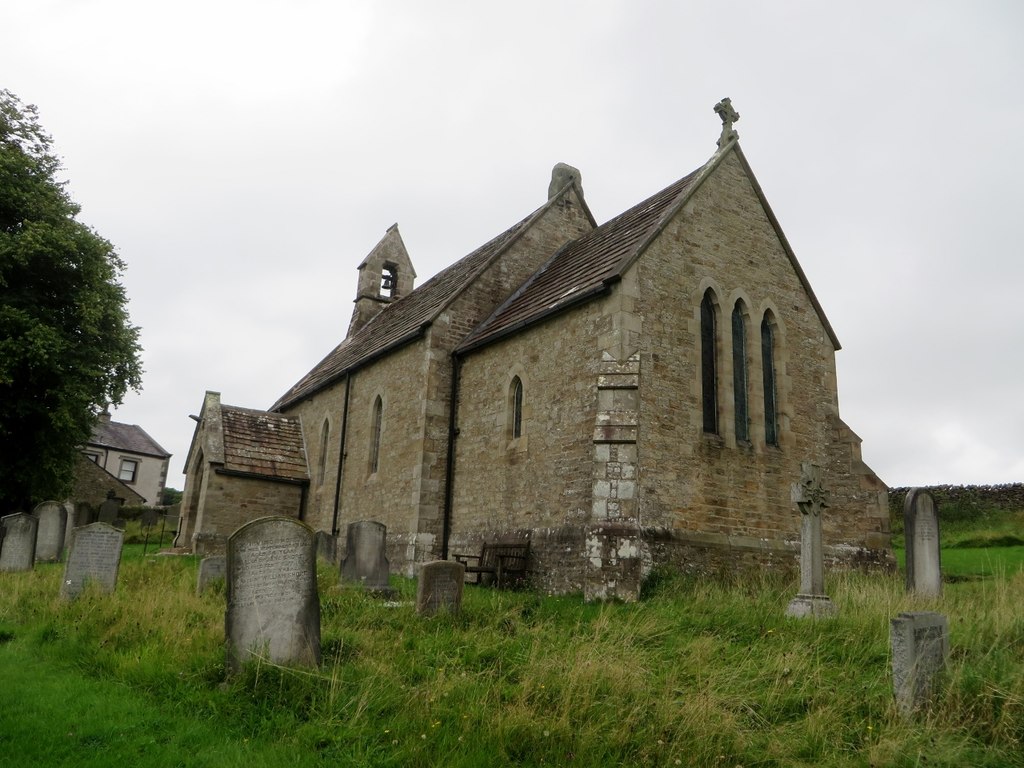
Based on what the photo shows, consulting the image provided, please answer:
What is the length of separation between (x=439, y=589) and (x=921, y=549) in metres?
7.12

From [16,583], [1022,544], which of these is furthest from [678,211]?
[1022,544]

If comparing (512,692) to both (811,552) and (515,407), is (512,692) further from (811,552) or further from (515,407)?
(515,407)

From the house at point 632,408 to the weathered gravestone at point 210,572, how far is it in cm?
425

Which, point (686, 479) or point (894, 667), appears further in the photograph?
point (686, 479)

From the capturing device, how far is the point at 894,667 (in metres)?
6.33

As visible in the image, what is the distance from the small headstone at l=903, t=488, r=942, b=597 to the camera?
1115 centimetres

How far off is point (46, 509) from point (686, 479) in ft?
49.5

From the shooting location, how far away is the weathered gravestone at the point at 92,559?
447 inches

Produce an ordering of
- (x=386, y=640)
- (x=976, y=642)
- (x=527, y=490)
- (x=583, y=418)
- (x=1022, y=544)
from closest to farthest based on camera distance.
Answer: (x=976, y=642) → (x=386, y=640) → (x=583, y=418) → (x=527, y=490) → (x=1022, y=544)

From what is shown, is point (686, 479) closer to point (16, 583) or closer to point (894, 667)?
point (894, 667)

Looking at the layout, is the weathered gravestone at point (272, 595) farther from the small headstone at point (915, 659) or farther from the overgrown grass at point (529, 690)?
the small headstone at point (915, 659)

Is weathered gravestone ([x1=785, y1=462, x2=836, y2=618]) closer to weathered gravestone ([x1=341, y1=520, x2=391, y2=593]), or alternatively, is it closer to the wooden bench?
the wooden bench

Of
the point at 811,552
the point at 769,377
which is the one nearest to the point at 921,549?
the point at 811,552

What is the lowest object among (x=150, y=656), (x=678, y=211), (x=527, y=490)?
(x=150, y=656)
